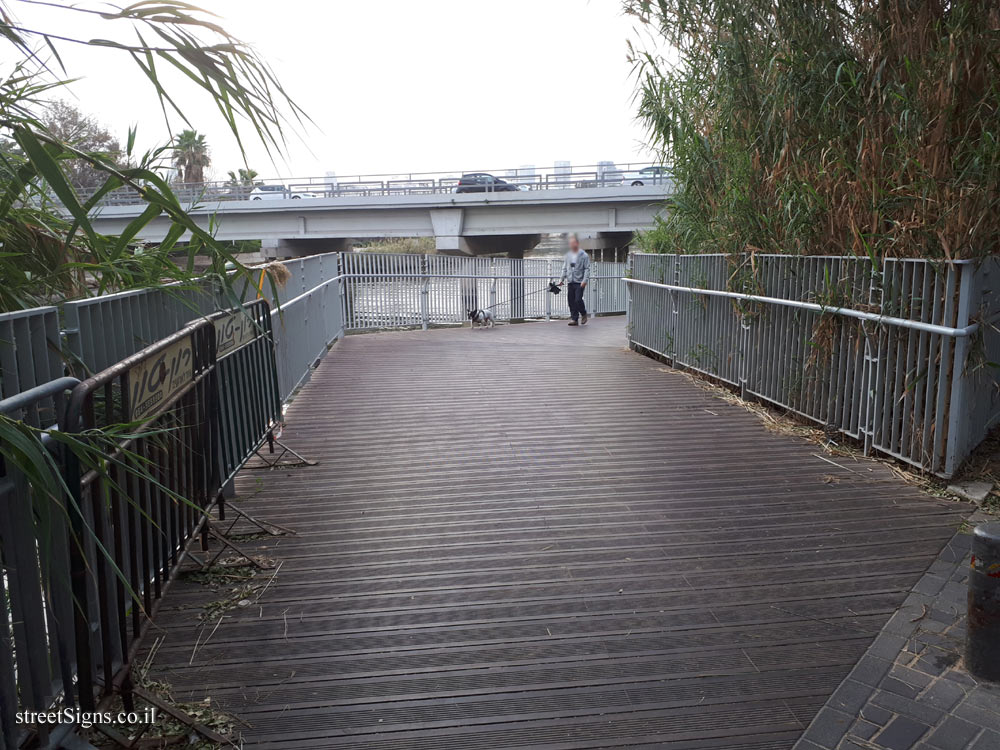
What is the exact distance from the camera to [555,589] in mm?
4309

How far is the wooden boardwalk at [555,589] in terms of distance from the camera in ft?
10.5

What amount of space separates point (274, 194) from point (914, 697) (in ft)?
124

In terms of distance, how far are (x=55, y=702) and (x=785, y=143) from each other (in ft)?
22.6

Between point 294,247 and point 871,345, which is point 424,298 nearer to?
point 871,345

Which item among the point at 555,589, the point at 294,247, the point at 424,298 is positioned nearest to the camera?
the point at 555,589

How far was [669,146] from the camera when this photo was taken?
10.8 metres

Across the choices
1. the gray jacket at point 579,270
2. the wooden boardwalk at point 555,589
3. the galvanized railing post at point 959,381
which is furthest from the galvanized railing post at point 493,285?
the galvanized railing post at point 959,381

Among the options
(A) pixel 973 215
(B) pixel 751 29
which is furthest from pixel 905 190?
(B) pixel 751 29

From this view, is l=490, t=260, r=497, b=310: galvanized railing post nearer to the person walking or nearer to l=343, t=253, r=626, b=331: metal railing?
l=343, t=253, r=626, b=331: metal railing

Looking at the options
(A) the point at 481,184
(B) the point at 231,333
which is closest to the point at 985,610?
(B) the point at 231,333

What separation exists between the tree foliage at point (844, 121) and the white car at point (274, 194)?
29.1m

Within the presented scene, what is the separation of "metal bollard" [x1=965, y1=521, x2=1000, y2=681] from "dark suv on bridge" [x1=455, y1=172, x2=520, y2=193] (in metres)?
32.2

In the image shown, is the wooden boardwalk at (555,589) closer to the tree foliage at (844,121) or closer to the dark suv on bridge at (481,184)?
the tree foliage at (844,121)

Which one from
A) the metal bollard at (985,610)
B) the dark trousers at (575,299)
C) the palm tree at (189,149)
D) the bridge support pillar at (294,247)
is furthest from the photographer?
the bridge support pillar at (294,247)
